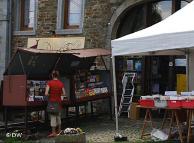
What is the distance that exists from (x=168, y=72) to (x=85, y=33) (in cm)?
335

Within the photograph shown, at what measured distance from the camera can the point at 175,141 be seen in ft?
39.1

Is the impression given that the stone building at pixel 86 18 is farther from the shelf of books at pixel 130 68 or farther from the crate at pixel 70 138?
the crate at pixel 70 138

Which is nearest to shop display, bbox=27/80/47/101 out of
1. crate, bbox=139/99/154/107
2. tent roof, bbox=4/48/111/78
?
tent roof, bbox=4/48/111/78

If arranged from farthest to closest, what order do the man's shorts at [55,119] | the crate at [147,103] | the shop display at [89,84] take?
the shop display at [89,84]
the man's shorts at [55,119]
the crate at [147,103]

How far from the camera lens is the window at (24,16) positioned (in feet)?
67.2

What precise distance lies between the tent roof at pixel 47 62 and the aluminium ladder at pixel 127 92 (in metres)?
2.15

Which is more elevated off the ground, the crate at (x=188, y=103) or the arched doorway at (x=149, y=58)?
the arched doorway at (x=149, y=58)

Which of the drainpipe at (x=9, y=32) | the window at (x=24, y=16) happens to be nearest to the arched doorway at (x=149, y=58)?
the window at (x=24, y=16)

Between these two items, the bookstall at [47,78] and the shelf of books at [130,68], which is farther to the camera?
the shelf of books at [130,68]

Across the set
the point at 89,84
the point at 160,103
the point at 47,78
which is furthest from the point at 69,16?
the point at 160,103

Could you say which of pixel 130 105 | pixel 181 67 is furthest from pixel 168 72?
pixel 130 105

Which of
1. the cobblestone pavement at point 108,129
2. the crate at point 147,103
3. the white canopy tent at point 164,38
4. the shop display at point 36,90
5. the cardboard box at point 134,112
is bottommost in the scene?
the cobblestone pavement at point 108,129

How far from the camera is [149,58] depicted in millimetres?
17328

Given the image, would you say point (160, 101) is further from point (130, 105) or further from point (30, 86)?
point (130, 105)
